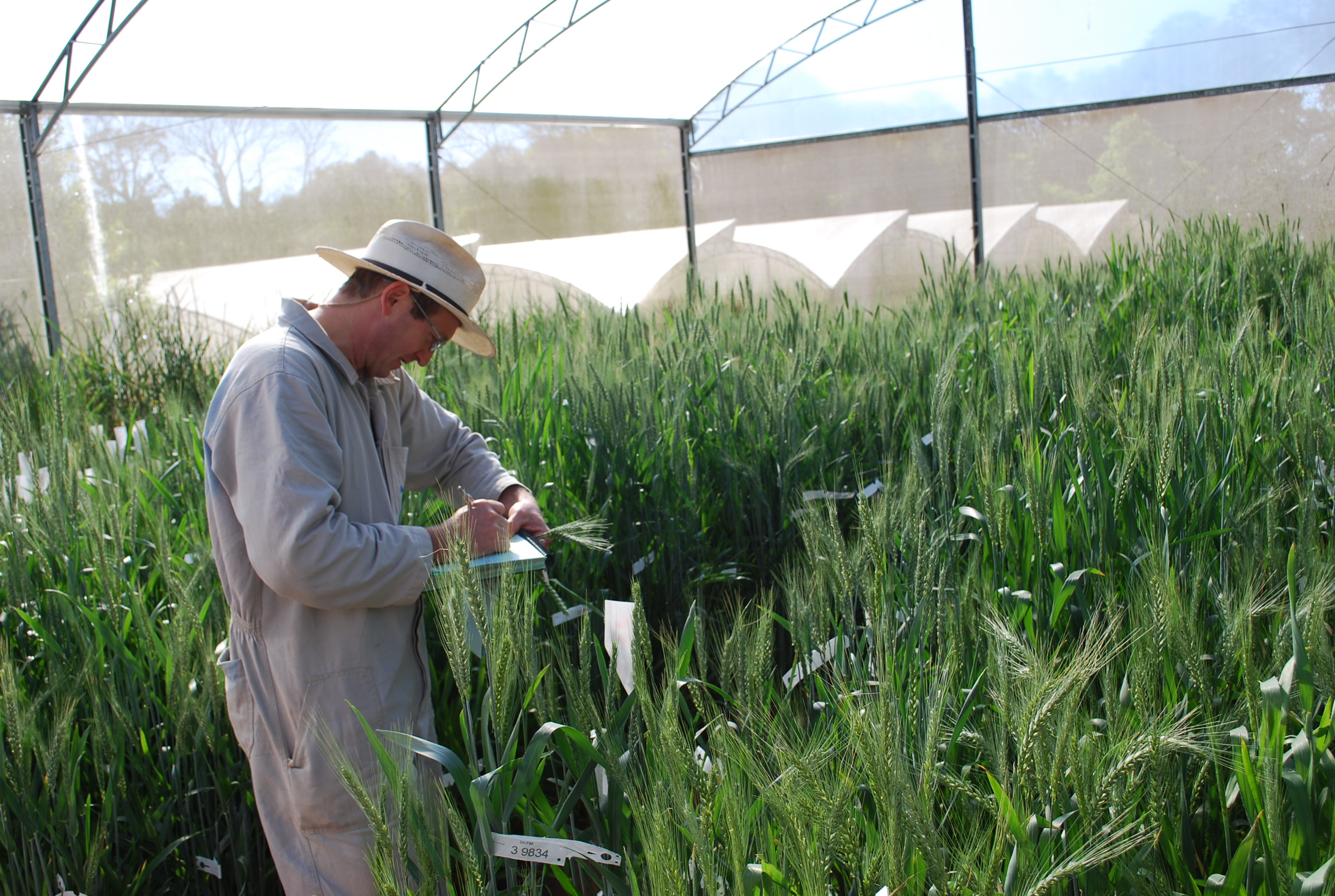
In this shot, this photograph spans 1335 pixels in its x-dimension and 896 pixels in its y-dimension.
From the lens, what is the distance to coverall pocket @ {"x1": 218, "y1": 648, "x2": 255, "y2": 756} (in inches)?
Result: 54.5

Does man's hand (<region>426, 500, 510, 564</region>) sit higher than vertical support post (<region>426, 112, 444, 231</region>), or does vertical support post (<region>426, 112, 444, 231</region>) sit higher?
vertical support post (<region>426, 112, 444, 231</region>)

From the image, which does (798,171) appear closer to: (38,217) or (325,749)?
(38,217)

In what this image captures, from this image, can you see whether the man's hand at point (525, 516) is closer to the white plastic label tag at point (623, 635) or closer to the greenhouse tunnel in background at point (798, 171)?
the white plastic label tag at point (623, 635)

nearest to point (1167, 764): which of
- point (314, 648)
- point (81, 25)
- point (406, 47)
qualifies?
point (314, 648)

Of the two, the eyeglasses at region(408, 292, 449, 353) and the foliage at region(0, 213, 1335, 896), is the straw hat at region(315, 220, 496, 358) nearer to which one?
the eyeglasses at region(408, 292, 449, 353)

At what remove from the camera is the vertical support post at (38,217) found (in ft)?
17.8

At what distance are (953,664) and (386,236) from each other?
1022mm

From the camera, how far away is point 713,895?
793 mm

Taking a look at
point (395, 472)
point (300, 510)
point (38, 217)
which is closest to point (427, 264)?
point (395, 472)

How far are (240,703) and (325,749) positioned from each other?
174mm

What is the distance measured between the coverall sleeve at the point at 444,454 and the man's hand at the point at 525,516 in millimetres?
44

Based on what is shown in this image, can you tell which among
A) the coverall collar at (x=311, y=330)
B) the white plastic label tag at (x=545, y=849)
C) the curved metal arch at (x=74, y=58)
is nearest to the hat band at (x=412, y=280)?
the coverall collar at (x=311, y=330)

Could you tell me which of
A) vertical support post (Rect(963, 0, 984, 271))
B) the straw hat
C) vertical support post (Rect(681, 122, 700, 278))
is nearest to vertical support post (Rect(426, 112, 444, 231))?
vertical support post (Rect(681, 122, 700, 278))

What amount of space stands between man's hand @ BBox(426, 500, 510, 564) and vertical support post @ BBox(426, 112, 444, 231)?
6.36 meters
